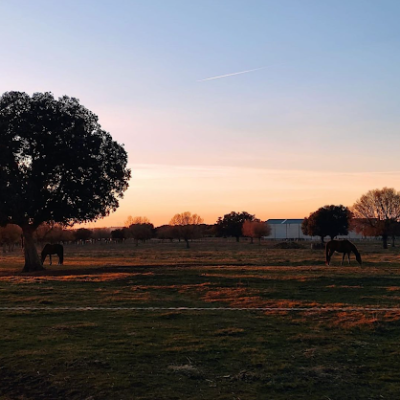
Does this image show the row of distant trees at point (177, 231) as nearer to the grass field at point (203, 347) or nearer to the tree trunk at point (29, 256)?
the tree trunk at point (29, 256)

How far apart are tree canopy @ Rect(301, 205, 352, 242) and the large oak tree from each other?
5215 centimetres

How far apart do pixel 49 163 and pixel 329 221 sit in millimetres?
57159

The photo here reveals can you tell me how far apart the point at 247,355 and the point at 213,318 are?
12.8 feet

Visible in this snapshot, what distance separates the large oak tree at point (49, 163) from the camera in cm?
3161

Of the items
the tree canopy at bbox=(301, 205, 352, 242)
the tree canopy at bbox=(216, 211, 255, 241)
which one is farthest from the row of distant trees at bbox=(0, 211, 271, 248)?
the tree canopy at bbox=(301, 205, 352, 242)

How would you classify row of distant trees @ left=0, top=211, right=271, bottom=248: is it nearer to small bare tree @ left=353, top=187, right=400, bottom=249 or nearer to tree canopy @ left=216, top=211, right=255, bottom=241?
tree canopy @ left=216, top=211, right=255, bottom=241

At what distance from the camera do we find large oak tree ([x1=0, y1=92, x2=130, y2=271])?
31609mm

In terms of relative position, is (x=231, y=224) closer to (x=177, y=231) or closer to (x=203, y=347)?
(x=177, y=231)

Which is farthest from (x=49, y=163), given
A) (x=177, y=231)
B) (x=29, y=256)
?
(x=177, y=231)

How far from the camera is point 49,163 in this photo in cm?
3259

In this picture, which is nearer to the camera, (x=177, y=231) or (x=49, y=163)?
(x=49, y=163)

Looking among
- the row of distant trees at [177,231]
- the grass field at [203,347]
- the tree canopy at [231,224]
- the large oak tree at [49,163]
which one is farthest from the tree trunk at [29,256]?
the tree canopy at [231,224]

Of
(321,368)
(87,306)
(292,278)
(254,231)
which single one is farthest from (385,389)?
(254,231)

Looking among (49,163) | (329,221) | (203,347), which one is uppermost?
(49,163)
